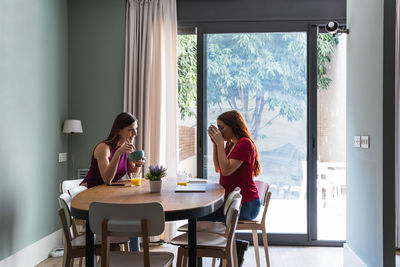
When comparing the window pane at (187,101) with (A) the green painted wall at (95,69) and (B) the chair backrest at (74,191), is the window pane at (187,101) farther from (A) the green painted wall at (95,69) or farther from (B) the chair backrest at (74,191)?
(B) the chair backrest at (74,191)

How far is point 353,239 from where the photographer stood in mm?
3186

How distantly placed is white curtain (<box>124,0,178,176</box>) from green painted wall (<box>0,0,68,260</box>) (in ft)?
2.45

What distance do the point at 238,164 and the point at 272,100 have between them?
1.61m

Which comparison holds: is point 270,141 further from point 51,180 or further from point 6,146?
point 6,146

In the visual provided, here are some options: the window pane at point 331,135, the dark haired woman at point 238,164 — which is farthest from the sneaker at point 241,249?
the window pane at point 331,135

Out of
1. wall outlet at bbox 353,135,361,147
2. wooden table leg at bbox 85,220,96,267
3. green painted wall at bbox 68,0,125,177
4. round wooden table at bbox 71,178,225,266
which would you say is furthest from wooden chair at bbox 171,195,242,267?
green painted wall at bbox 68,0,125,177

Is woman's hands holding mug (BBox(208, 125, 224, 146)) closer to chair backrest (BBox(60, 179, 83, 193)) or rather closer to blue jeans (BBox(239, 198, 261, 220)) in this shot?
blue jeans (BBox(239, 198, 261, 220))

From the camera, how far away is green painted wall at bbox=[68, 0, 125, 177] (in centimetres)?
434

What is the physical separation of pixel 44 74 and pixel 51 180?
107 cm

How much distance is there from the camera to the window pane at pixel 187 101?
4.50 metres

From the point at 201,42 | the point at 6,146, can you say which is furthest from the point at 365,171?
the point at 6,146

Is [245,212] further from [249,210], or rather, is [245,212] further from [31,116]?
[31,116]

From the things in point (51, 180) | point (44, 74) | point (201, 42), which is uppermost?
point (201, 42)

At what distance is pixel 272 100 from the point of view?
14.3 feet
